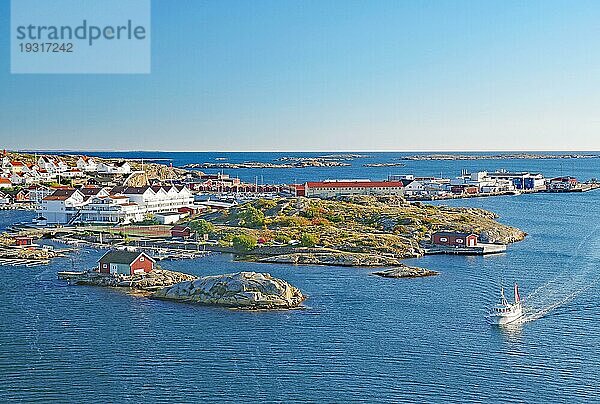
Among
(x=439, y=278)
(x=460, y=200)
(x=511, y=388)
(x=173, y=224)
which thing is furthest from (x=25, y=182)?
(x=511, y=388)

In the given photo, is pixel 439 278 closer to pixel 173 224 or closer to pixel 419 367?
pixel 419 367

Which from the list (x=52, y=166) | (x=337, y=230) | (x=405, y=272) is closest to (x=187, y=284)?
(x=405, y=272)

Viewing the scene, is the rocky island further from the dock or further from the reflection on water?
the reflection on water

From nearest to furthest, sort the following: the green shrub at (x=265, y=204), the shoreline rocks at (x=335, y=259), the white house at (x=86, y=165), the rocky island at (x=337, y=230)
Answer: the shoreline rocks at (x=335, y=259)
the rocky island at (x=337, y=230)
the green shrub at (x=265, y=204)
the white house at (x=86, y=165)

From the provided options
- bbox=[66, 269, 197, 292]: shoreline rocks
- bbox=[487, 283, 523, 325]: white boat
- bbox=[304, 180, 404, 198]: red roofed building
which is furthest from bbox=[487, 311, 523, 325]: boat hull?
bbox=[304, 180, 404, 198]: red roofed building

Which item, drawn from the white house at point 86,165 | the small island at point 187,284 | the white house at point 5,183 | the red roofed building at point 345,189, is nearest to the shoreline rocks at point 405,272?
the small island at point 187,284

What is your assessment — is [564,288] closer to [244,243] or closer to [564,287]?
[564,287]

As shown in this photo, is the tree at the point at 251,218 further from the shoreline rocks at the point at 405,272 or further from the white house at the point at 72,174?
the white house at the point at 72,174
